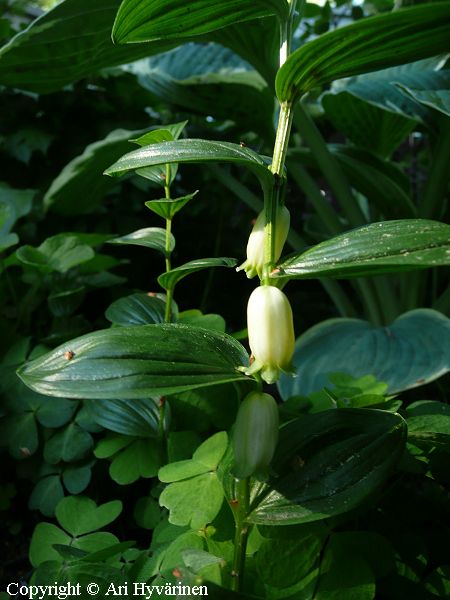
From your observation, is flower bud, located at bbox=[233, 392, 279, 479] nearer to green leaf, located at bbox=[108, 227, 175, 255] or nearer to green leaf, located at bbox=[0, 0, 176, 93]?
green leaf, located at bbox=[108, 227, 175, 255]

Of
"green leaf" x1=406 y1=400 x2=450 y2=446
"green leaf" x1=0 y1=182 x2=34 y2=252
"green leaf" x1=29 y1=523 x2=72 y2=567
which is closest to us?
"green leaf" x1=406 y1=400 x2=450 y2=446

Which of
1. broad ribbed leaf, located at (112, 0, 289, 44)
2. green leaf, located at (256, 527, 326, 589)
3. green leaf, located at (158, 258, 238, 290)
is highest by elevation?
broad ribbed leaf, located at (112, 0, 289, 44)

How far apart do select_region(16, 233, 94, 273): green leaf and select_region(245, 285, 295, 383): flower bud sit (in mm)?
534

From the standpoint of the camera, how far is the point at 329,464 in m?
0.46

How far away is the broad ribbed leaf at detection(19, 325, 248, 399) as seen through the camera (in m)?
0.38

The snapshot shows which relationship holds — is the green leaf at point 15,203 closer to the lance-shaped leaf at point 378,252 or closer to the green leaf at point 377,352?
the green leaf at point 377,352

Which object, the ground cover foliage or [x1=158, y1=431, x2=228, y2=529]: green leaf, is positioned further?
[x1=158, y1=431, x2=228, y2=529]: green leaf

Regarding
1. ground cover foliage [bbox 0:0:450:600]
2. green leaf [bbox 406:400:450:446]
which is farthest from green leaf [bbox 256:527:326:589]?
green leaf [bbox 406:400:450:446]

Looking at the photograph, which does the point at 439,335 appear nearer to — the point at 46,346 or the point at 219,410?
the point at 219,410

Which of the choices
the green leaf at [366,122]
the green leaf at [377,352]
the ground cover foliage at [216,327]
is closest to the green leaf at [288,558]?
the ground cover foliage at [216,327]

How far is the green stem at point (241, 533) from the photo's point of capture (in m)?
0.46

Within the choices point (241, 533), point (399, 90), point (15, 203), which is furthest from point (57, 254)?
point (399, 90)

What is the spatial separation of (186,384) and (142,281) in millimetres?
970

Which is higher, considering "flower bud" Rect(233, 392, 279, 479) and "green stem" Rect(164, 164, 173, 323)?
"green stem" Rect(164, 164, 173, 323)
